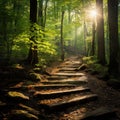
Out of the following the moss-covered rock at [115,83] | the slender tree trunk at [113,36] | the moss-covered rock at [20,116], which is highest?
the slender tree trunk at [113,36]

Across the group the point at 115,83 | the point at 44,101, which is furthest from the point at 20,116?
the point at 115,83

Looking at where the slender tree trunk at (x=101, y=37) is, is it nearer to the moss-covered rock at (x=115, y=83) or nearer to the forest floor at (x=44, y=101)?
the forest floor at (x=44, y=101)

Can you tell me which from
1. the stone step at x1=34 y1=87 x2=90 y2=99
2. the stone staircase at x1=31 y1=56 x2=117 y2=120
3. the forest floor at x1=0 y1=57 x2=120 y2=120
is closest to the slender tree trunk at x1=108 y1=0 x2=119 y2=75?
the forest floor at x1=0 y1=57 x2=120 y2=120

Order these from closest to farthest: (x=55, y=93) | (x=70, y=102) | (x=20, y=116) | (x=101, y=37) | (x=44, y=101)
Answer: (x=20, y=116) → (x=70, y=102) → (x=44, y=101) → (x=55, y=93) → (x=101, y=37)

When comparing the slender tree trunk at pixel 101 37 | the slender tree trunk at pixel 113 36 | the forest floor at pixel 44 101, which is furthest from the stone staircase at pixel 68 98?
the slender tree trunk at pixel 101 37

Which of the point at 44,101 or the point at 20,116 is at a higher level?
the point at 20,116

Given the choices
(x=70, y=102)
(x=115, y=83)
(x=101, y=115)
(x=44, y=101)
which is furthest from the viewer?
(x=115, y=83)

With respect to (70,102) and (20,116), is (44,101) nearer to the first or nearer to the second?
(70,102)

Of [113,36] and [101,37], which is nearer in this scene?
[113,36]

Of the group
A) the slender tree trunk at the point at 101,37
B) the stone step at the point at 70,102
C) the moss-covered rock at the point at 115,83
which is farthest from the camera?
the slender tree trunk at the point at 101,37

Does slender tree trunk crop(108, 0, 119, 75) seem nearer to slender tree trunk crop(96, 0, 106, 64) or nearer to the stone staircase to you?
the stone staircase

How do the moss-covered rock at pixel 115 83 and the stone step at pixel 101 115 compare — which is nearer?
the stone step at pixel 101 115

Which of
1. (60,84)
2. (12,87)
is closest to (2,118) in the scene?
(12,87)

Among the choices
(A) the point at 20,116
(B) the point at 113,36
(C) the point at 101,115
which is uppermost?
(B) the point at 113,36
